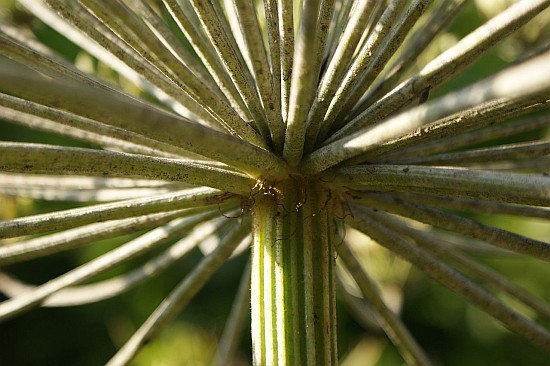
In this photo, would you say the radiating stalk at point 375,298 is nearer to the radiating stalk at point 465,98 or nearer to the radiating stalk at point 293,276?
the radiating stalk at point 293,276

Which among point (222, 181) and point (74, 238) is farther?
point (74, 238)

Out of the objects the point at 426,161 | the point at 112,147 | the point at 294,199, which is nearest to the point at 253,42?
the point at 294,199

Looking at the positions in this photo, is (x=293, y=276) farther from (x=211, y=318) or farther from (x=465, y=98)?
(x=211, y=318)

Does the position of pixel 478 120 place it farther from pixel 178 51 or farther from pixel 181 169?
pixel 178 51

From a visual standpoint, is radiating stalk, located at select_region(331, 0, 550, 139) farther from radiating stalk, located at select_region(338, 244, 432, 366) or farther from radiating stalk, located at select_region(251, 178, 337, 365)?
radiating stalk, located at select_region(338, 244, 432, 366)

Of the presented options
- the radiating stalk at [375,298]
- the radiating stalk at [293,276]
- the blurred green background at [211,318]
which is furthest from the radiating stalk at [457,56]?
the blurred green background at [211,318]

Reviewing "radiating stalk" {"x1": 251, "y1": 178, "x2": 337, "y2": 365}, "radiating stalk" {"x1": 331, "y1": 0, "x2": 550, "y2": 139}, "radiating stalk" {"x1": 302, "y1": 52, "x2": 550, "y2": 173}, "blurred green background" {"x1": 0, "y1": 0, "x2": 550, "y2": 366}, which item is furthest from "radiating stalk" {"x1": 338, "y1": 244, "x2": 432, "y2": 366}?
"blurred green background" {"x1": 0, "y1": 0, "x2": 550, "y2": 366}
